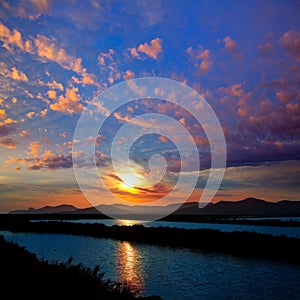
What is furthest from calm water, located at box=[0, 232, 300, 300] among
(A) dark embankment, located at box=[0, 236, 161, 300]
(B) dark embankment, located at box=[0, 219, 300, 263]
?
(A) dark embankment, located at box=[0, 236, 161, 300]

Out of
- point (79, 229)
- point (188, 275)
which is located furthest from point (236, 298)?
point (79, 229)

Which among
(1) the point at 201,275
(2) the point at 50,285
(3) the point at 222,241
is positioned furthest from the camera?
(3) the point at 222,241

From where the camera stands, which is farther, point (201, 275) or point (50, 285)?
point (201, 275)

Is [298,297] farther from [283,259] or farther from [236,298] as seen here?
[283,259]

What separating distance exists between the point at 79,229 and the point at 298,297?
2698 inches

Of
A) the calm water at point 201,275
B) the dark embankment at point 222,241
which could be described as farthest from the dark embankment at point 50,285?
the dark embankment at point 222,241

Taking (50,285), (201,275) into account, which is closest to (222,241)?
(201,275)

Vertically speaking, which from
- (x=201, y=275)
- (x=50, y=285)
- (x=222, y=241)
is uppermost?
(x=50, y=285)

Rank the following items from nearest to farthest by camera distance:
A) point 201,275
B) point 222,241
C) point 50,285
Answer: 1. point 50,285
2. point 201,275
3. point 222,241

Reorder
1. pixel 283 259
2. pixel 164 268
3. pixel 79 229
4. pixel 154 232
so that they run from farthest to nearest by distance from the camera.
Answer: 1. pixel 79 229
2. pixel 154 232
3. pixel 283 259
4. pixel 164 268

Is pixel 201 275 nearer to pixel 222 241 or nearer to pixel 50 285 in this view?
pixel 50 285

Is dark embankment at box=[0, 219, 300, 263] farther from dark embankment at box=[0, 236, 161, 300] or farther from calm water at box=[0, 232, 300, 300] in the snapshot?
dark embankment at box=[0, 236, 161, 300]

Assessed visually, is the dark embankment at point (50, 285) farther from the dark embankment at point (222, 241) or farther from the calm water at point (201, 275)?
the dark embankment at point (222, 241)

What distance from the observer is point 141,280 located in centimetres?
2478
